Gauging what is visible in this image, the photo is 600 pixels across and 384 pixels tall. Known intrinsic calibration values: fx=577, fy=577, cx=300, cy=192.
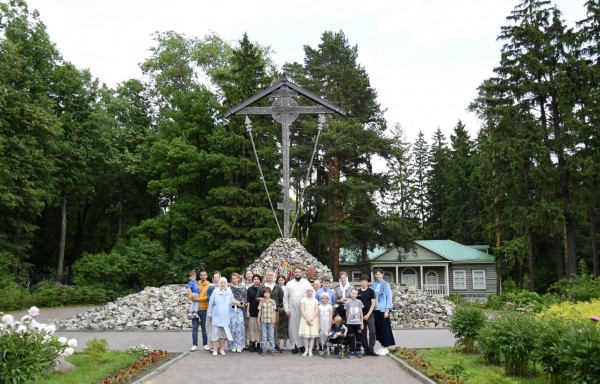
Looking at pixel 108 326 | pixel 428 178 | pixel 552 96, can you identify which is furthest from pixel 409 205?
pixel 108 326

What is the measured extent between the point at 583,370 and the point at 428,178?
1915 inches

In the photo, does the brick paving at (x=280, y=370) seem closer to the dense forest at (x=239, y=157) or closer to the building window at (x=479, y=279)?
the dense forest at (x=239, y=157)

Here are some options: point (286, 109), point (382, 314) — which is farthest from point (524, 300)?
point (382, 314)

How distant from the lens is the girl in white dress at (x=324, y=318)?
37.3 ft

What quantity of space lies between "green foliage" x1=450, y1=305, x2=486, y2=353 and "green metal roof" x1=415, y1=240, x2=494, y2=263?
90.1ft

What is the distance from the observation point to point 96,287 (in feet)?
97.7

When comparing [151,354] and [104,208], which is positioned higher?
[104,208]

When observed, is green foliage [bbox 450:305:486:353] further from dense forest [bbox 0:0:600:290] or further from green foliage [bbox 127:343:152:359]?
dense forest [bbox 0:0:600:290]

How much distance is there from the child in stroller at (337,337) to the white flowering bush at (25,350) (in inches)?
191

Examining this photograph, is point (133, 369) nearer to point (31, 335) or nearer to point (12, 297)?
point (31, 335)

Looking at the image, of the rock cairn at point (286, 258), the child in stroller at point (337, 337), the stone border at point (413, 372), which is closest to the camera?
the stone border at point (413, 372)

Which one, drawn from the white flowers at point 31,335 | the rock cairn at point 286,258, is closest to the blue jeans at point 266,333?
the white flowers at point 31,335

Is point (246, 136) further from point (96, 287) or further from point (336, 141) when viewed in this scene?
point (96, 287)

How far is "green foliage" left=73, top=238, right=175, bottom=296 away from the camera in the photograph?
30516 mm
